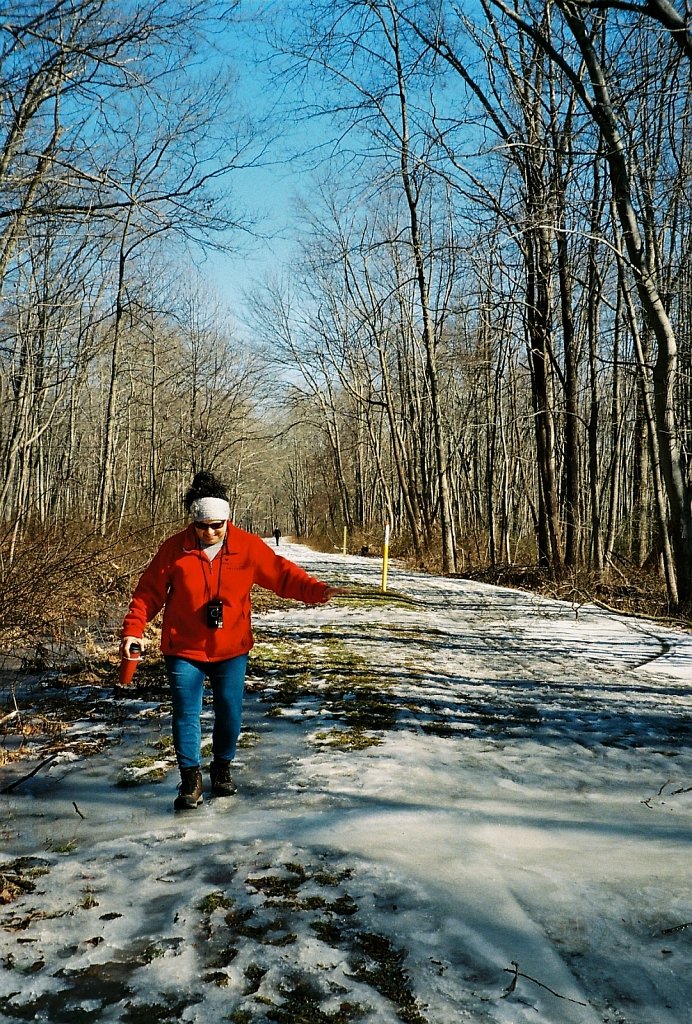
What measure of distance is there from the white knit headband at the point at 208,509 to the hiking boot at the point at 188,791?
1.39 meters

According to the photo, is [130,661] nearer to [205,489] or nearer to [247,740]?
[205,489]

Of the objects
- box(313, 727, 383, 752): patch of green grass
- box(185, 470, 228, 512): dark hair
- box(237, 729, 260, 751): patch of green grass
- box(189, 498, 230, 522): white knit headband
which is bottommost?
box(237, 729, 260, 751): patch of green grass

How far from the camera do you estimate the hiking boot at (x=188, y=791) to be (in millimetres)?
3867

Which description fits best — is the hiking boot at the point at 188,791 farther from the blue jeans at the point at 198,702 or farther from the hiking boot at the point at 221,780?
the hiking boot at the point at 221,780

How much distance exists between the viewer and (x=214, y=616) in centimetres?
402

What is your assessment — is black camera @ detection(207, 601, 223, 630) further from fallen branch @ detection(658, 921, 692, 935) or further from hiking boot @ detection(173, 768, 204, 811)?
fallen branch @ detection(658, 921, 692, 935)

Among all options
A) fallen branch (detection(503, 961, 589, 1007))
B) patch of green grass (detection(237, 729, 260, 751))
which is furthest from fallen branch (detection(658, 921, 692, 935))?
patch of green grass (detection(237, 729, 260, 751))

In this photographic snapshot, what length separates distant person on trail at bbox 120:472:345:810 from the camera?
396 centimetres

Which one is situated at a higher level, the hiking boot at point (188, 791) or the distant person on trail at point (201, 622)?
the distant person on trail at point (201, 622)

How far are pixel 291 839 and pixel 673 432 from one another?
583cm

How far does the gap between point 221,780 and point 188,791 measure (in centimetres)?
27

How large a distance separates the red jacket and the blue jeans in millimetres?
72

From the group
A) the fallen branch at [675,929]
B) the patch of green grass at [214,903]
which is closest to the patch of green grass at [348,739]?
the patch of green grass at [214,903]

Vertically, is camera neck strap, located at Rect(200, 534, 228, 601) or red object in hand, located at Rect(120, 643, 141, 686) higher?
camera neck strap, located at Rect(200, 534, 228, 601)
